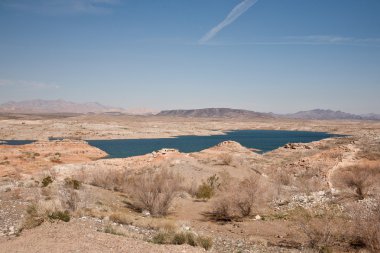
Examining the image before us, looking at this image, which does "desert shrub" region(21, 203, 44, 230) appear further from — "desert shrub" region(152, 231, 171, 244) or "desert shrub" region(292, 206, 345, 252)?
"desert shrub" region(292, 206, 345, 252)

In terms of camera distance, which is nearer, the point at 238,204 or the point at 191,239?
the point at 191,239

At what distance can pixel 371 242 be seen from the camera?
40.6 feet

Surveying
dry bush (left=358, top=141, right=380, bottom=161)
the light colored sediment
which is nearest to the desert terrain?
dry bush (left=358, top=141, right=380, bottom=161)

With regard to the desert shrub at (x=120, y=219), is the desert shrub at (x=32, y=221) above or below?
above

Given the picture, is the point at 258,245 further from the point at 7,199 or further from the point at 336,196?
the point at 7,199

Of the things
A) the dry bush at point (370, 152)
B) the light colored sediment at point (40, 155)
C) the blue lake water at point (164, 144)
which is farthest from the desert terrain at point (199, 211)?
the blue lake water at point (164, 144)

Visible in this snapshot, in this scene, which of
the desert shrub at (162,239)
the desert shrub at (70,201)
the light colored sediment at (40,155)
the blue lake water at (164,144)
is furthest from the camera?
the blue lake water at (164,144)

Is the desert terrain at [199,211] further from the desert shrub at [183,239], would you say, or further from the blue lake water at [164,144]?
the blue lake water at [164,144]

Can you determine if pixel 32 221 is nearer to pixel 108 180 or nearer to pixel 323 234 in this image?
pixel 323 234

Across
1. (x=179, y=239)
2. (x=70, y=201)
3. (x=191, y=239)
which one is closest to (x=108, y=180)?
(x=70, y=201)

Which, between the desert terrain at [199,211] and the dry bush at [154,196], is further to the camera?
the dry bush at [154,196]

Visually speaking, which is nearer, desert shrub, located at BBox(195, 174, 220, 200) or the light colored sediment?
desert shrub, located at BBox(195, 174, 220, 200)

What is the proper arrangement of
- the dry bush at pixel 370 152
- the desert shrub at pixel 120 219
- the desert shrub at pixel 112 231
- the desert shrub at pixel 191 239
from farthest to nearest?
the dry bush at pixel 370 152 → the desert shrub at pixel 120 219 → the desert shrub at pixel 112 231 → the desert shrub at pixel 191 239

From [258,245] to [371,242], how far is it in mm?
3712
